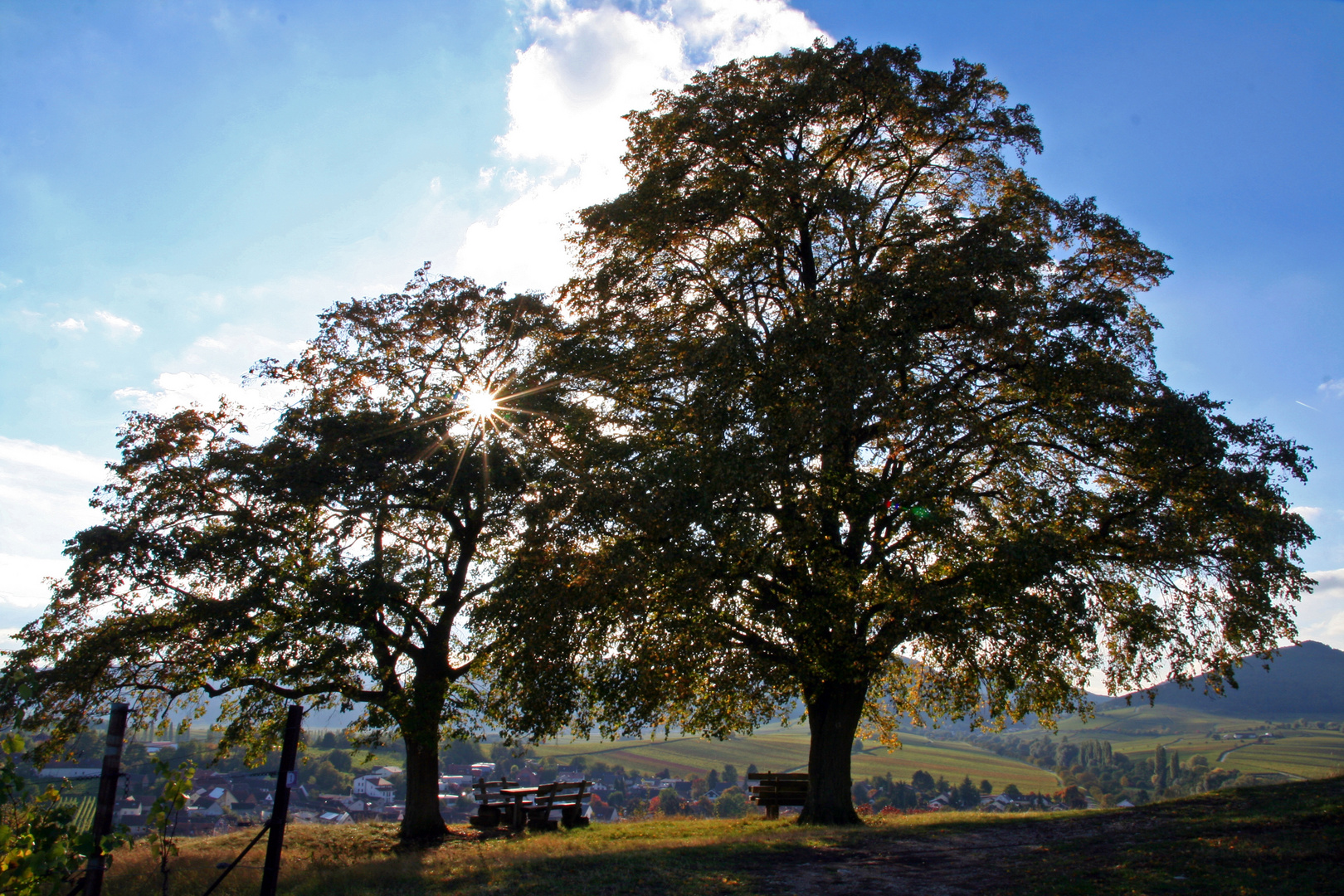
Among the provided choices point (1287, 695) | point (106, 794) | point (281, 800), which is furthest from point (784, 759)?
point (1287, 695)

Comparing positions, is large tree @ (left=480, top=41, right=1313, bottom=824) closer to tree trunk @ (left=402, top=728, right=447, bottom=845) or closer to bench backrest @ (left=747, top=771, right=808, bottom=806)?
bench backrest @ (left=747, top=771, right=808, bottom=806)

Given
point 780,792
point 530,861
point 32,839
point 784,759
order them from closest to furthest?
point 32,839
point 530,861
point 780,792
point 784,759

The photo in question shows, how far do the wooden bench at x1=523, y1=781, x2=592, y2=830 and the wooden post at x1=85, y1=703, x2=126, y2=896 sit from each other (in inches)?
519

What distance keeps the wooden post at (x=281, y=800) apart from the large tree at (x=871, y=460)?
6611mm

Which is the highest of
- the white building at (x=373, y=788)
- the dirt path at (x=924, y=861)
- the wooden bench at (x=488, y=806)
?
the dirt path at (x=924, y=861)

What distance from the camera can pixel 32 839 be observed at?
492cm

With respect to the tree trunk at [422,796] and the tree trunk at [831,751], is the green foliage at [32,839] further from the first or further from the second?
the tree trunk at [831,751]

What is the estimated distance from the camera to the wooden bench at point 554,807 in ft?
61.7

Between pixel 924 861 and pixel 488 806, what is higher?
pixel 924 861

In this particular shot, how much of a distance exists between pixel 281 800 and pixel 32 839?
3.10 metres

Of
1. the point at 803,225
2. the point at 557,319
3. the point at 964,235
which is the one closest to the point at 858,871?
the point at 964,235

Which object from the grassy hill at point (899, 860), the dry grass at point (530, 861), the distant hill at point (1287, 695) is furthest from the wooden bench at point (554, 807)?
the distant hill at point (1287, 695)

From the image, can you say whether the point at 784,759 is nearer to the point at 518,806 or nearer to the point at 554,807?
the point at 554,807

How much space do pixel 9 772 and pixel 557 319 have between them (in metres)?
16.6
